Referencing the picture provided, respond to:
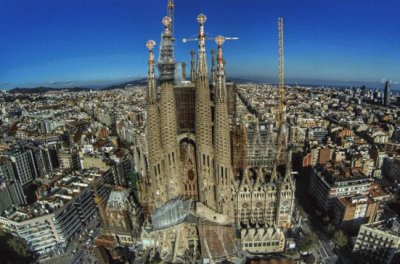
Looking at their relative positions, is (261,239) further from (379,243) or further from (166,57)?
(166,57)

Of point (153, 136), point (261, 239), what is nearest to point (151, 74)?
point (153, 136)

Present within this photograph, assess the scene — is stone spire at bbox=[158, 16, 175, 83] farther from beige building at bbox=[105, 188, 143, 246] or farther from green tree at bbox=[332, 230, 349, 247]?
green tree at bbox=[332, 230, 349, 247]

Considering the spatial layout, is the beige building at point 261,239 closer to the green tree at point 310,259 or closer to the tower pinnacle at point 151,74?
the green tree at point 310,259

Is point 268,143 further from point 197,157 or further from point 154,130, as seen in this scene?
point 154,130

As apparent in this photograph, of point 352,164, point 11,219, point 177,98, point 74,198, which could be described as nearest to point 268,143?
point 352,164

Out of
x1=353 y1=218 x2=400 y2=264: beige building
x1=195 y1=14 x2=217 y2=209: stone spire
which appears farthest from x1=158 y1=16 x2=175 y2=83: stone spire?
x1=353 y1=218 x2=400 y2=264: beige building

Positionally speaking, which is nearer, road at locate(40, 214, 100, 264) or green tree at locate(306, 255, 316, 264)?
green tree at locate(306, 255, 316, 264)
